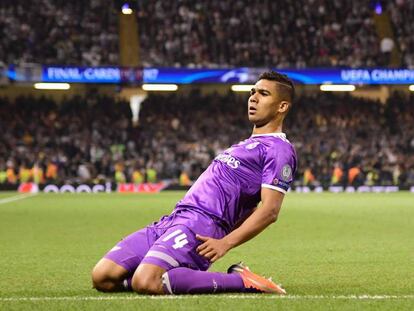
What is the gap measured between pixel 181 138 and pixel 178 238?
31718 mm

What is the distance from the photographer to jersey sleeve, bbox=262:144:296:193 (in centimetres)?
618

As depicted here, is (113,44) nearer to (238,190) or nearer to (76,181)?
(76,181)

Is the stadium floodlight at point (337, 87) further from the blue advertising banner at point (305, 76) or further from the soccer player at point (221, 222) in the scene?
the soccer player at point (221, 222)

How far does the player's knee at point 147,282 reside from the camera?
6094 millimetres

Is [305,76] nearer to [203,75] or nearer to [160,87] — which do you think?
[203,75]

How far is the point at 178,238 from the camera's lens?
20.4ft

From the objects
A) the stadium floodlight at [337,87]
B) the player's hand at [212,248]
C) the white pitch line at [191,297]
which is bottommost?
the white pitch line at [191,297]

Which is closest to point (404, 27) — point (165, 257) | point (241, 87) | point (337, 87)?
point (337, 87)

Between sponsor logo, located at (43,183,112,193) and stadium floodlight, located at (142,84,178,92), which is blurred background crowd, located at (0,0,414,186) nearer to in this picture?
sponsor logo, located at (43,183,112,193)

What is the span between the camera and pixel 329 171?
35.8m

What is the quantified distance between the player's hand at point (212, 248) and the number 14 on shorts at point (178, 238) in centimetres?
13

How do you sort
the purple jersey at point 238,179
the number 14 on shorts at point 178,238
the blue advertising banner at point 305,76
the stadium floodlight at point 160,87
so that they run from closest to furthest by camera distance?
1. the number 14 on shorts at point 178,238
2. the purple jersey at point 238,179
3. the blue advertising banner at point 305,76
4. the stadium floodlight at point 160,87

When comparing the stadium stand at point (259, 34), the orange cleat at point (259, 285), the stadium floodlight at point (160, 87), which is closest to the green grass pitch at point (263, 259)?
the orange cleat at point (259, 285)

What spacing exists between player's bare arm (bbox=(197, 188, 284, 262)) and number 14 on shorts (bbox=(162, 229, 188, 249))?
0.14 meters
